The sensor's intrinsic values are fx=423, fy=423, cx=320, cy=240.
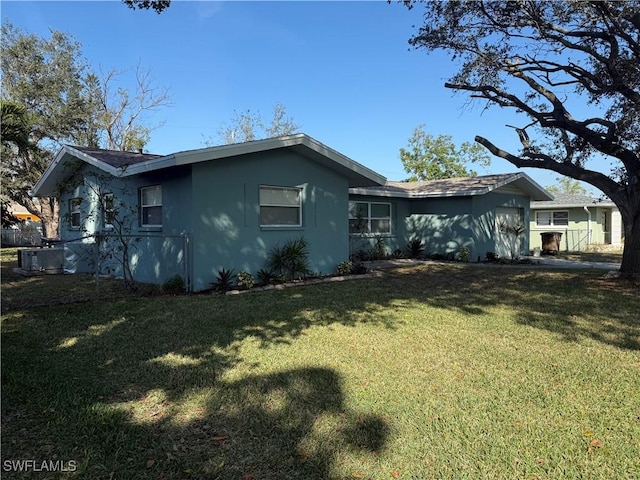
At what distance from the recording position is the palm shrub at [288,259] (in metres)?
10.3

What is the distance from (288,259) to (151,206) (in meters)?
3.66

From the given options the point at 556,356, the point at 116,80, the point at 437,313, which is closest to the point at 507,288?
the point at 437,313

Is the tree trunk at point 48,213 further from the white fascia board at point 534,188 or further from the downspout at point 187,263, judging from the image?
the white fascia board at point 534,188

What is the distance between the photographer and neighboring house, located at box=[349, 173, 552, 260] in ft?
53.0

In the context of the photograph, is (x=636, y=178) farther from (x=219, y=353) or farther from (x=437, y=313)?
Answer: (x=219, y=353)

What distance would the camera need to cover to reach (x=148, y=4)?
24.3ft

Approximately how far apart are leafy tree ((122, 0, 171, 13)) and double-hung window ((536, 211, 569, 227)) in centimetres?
2456

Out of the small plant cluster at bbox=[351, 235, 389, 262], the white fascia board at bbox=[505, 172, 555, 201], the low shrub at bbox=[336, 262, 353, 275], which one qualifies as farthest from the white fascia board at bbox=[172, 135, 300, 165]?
the white fascia board at bbox=[505, 172, 555, 201]

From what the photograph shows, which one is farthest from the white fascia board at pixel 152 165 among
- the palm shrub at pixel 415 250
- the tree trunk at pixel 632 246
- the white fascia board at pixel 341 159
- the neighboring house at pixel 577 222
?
the neighboring house at pixel 577 222

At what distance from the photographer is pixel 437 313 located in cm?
701

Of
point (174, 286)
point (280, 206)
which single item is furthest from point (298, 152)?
point (174, 286)

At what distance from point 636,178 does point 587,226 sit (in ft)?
53.8

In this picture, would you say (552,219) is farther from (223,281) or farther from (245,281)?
(223,281)

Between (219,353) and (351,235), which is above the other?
(351,235)
